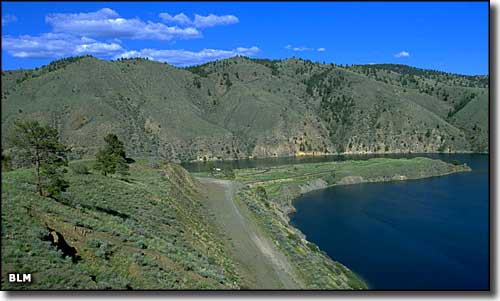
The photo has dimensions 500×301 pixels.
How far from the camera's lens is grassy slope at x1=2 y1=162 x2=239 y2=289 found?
829 cm

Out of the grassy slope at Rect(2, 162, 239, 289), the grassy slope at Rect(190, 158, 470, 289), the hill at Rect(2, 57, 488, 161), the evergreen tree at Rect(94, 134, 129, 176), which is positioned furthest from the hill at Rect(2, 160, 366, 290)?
the hill at Rect(2, 57, 488, 161)

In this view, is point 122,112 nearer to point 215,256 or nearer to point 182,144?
point 182,144

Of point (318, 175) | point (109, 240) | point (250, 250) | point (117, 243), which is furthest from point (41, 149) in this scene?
point (318, 175)

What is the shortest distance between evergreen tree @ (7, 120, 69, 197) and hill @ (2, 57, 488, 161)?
5710 cm

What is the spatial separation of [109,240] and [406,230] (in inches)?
996

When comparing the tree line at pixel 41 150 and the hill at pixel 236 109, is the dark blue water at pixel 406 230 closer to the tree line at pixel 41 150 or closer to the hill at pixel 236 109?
the tree line at pixel 41 150

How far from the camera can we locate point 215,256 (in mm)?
15516

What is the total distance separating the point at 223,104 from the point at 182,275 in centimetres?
9871

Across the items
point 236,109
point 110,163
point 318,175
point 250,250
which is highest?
point 236,109

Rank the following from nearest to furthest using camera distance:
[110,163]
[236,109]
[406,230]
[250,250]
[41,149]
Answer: [41,149], [250,250], [110,163], [406,230], [236,109]

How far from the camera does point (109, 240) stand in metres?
11.6

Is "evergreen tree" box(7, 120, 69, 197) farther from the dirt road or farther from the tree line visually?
the dirt road

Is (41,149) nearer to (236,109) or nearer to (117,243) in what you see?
(117,243)

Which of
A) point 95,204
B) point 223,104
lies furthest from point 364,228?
point 223,104
